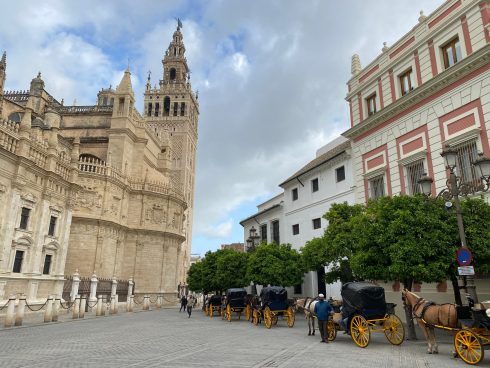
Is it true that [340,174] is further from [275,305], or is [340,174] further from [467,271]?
[467,271]

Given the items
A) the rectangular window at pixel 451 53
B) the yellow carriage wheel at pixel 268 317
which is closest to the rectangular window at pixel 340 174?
the rectangular window at pixel 451 53

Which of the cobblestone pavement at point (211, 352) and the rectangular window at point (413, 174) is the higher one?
the rectangular window at point (413, 174)

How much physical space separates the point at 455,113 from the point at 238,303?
14172 millimetres

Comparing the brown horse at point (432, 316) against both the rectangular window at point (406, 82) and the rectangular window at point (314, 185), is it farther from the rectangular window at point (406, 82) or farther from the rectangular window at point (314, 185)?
the rectangular window at point (314, 185)

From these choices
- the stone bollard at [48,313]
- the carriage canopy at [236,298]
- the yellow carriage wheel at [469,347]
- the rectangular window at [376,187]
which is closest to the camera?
the yellow carriage wheel at [469,347]

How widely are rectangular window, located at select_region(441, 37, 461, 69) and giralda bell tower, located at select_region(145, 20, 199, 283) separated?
55216 mm

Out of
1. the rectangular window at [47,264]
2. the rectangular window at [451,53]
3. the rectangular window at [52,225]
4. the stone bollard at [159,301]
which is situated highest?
the rectangular window at [451,53]

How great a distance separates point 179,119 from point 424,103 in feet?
194

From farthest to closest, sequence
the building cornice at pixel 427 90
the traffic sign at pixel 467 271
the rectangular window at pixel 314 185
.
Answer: the rectangular window at pixel 314 185 → the building cornice at pixel 427 90 → the traffic sign at pixel 467 271

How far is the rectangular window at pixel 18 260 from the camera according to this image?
20.6m

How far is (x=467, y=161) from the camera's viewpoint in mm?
13836

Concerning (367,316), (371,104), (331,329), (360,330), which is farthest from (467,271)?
(371,104)

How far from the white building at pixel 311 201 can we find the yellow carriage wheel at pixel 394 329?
37.3 ft

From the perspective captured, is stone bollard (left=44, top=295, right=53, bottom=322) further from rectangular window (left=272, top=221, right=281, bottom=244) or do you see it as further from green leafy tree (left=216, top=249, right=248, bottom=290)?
rectangular window (left=272, top=221, right=281, bottom=244)
